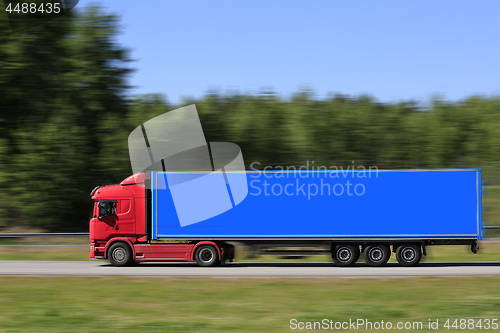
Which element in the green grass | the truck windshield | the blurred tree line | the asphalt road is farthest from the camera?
the blurred tree line

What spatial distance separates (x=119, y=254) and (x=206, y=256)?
3.03 meters

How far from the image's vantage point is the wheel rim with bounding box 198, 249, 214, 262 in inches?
709

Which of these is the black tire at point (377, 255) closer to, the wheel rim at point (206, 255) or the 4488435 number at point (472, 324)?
the wheel rim at point (206, 255)

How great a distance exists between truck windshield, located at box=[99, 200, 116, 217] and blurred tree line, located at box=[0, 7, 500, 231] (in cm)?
1146

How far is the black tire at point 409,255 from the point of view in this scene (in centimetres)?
1775

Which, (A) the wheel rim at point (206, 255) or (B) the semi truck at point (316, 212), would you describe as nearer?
(B) the semi truck at point (316, 212)

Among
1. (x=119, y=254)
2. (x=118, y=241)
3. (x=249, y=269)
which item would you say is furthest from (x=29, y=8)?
(x=249, y=269)

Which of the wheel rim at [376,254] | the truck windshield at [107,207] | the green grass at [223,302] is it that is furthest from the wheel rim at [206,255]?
the wheel rim at [376,254]

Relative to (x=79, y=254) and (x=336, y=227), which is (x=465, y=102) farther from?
(x=79, y=254)

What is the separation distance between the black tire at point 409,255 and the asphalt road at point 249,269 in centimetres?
28

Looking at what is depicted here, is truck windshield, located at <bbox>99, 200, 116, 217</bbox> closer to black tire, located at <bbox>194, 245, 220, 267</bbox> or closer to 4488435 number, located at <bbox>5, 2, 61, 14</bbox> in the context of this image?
black tire, located at <bbox>194, 245, 220, 267</bbox>

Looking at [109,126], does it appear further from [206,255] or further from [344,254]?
[344,254]

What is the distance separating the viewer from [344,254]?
17.9 m

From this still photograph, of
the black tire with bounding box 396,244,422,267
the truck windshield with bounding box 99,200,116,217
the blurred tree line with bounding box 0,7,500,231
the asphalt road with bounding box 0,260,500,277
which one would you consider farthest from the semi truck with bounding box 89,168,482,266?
the blurred tree line with bounding box 0,7,500,231
